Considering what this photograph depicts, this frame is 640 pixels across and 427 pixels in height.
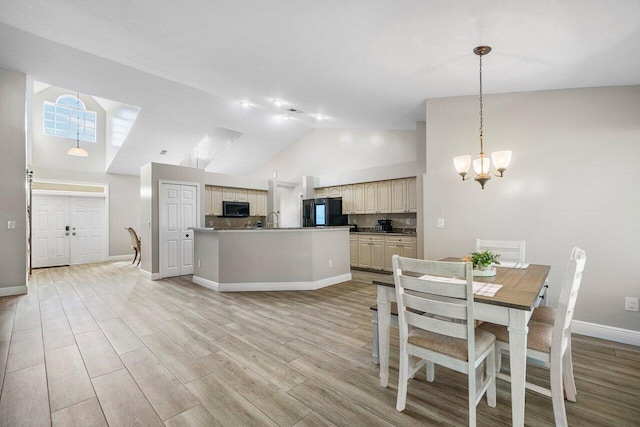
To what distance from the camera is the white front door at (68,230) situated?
7.32m

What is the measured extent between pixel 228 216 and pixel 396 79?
599cm

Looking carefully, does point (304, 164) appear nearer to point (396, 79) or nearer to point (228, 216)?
point (228, 216)

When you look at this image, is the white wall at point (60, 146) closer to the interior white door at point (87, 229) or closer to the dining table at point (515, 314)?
the interior white door at point (87, 229)

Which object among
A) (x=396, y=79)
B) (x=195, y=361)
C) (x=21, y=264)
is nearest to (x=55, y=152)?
(x=21, y=264)

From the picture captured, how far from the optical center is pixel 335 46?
8.94ft

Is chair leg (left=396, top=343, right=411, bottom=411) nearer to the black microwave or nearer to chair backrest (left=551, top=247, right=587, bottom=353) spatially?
chair backrest (left=551, top=247, right=587, bottom=353)

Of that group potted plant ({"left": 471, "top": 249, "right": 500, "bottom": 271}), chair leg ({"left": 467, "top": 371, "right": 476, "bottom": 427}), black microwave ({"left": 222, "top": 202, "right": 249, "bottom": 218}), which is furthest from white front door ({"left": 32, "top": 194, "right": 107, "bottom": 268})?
chair leg ({"left": 467, "top": 371, "right": 476, "bottom": 427})

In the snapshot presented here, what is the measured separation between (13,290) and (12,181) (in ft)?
5.69

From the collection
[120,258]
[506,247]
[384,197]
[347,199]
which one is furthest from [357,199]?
[120,258]

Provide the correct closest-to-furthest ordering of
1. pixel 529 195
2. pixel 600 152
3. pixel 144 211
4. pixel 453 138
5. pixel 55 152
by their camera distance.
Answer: pixel 600 152 → pixel 529 195 → pixel 453 138 → pixel 144 211 → pixel 55 152

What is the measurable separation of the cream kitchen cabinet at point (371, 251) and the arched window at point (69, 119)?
27.2 feet

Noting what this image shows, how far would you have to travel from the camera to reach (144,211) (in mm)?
6133

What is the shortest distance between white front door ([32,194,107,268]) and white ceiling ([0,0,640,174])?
4311mm

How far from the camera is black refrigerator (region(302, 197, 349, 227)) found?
7.21 meters
